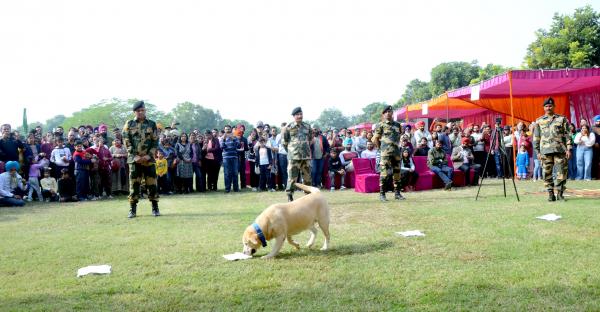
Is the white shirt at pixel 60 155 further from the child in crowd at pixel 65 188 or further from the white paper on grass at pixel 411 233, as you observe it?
the white paper on grass at pixel 411 233

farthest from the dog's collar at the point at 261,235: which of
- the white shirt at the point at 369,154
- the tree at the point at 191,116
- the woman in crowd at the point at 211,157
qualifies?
the tree at the point at 191,116

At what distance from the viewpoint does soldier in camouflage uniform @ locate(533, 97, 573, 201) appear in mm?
10078

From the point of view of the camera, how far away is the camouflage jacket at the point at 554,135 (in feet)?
33.1

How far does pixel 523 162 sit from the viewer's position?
16.4 meters

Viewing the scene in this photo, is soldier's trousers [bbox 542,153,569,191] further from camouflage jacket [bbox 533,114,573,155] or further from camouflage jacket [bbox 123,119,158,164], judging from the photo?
camouflage jacket [bbox 123,119,158,164]

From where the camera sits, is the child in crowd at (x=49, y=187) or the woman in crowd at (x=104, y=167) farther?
the woman in crowd at (x=104, y=167)

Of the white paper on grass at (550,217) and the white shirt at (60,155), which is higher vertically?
the white shirt at (60,155)

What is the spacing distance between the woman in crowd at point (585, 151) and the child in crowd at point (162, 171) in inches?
515

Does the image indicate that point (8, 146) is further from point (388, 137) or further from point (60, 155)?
point (388, 137)

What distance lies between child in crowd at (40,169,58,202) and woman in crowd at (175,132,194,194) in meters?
3.51

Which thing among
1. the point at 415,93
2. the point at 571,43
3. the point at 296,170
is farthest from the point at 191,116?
the point at 296,170

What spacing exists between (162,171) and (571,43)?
34.0 metres

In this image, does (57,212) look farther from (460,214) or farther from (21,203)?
(460,214)

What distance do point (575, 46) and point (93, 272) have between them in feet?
129
